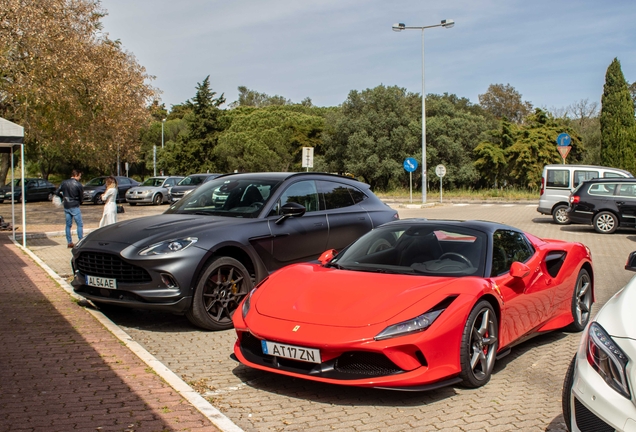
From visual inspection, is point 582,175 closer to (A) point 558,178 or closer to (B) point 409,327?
(A) point 558,178

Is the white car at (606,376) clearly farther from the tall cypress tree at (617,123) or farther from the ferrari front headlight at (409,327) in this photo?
the tall cypress tree at (617,123)

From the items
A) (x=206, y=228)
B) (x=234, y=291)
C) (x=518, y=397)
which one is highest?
(x=206, y=228)

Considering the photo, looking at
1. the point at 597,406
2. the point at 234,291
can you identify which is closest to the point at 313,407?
the point at 597,406

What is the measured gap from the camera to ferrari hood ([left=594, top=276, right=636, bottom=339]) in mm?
3107

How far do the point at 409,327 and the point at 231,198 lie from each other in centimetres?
408

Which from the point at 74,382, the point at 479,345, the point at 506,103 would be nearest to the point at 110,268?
the point at 74,382

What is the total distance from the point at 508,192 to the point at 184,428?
4029 cm

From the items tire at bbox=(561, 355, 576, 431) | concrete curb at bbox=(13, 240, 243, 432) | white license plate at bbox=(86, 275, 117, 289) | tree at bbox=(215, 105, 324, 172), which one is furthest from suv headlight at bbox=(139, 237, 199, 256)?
tree at bbox=(215, 105, 324, 172)

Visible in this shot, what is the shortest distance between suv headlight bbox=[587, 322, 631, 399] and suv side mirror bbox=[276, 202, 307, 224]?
15.4 feet

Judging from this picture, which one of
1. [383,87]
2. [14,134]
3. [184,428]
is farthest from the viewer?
[383,87]

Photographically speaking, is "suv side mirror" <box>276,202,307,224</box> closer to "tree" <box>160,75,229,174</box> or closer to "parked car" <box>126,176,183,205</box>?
"parked car" <box>126,176,183,205</box>

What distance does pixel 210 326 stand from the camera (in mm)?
6910

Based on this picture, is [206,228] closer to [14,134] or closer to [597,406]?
[597,406]

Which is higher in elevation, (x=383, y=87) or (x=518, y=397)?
(x=383, y=87)
